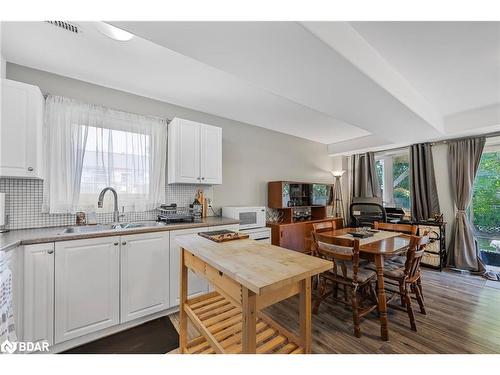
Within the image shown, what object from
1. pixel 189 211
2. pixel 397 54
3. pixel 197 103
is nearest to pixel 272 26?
pixel 397 54

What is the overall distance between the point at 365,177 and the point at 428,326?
10.8 ft

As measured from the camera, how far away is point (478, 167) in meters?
3.33

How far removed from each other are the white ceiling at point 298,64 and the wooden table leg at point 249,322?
4.71ft

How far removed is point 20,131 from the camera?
1.73 metres

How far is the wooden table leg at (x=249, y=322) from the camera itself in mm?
933

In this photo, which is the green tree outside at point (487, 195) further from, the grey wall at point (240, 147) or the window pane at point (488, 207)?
the grey wall at point (240, 147)

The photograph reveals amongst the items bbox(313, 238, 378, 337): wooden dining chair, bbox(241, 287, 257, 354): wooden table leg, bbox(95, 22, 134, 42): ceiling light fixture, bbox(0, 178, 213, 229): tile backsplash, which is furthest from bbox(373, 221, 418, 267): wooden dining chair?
bbox(0, 178, 213, 229): tile backsplash

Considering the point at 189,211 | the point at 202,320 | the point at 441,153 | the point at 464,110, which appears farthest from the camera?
the point at 441,153

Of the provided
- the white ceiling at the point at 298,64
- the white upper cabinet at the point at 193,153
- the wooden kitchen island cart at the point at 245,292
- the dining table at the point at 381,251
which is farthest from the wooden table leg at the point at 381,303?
the white upper cabinet at the point at 193,153

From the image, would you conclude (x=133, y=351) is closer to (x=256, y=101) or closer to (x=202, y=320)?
(x=202, y=320)

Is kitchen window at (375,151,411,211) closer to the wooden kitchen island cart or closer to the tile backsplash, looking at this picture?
the wooden kitchen island cart

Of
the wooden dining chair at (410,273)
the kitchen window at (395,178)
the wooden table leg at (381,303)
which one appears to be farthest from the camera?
the kitchen window at (395,178)

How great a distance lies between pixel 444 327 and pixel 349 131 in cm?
318

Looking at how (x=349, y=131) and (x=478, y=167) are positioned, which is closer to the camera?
(x=478, y=167)
